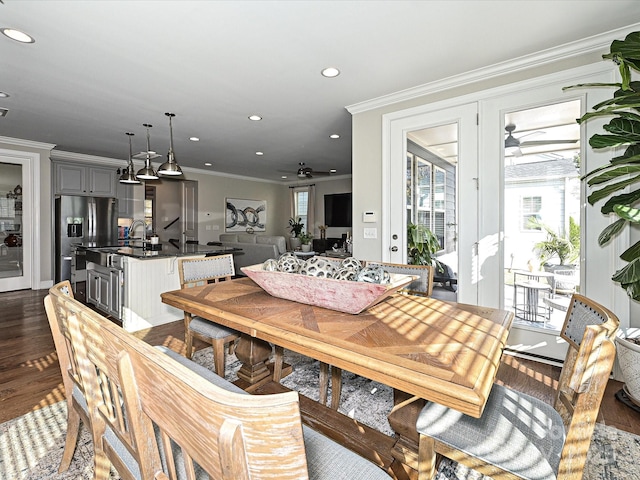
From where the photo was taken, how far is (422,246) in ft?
10.6

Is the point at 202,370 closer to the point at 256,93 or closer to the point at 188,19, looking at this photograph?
the point at 188,19

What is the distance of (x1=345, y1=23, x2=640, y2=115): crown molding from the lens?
7.43ft

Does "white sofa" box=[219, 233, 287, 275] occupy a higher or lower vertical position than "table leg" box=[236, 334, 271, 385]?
higher

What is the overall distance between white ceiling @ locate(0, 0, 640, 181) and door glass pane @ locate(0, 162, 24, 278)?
1.49 metres

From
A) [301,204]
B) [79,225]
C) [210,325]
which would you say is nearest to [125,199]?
[79,225]

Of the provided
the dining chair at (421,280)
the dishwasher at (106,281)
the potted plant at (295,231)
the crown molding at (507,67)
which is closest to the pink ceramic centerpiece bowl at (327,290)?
the dining chair at (421,280)

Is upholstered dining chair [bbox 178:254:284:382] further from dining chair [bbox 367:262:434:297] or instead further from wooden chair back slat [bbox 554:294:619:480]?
wooden chair back slat [bbox 554:294:619:480]

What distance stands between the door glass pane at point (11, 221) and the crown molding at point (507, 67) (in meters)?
5.50

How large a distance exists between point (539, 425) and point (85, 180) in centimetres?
749

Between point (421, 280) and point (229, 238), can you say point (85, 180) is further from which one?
point (421, 280)

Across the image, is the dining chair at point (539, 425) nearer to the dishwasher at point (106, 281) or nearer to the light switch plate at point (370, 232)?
the light switch plate at point (370, 232)

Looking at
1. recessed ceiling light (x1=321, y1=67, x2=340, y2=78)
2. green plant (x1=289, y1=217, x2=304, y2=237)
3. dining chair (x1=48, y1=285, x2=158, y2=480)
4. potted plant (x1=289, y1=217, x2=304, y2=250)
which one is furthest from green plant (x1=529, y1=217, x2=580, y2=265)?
green plant (x1=289, y1=217, x2=304, y2=237)

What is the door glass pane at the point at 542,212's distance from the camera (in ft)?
8.23

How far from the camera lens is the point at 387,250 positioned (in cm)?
337
